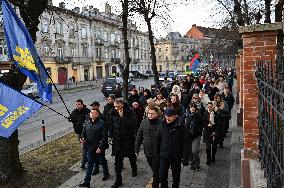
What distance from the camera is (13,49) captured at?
5.84 metres

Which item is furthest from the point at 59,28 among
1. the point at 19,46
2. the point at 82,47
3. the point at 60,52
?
the point at 19,46

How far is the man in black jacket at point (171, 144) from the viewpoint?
621 centimetres

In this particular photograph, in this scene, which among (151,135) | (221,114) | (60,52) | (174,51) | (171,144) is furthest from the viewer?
(174,51)

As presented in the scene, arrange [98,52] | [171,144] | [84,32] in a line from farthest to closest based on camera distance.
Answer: [98,52]
[84,32]
[171,144]

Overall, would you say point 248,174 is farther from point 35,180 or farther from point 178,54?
point 178,54

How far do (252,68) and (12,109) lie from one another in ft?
13.4

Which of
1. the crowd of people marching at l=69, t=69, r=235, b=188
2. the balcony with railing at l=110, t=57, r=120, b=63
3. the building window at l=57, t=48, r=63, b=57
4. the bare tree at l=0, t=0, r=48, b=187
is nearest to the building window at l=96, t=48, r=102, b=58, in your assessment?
the balcony with railing at l=110, t=57, r=120, b=63

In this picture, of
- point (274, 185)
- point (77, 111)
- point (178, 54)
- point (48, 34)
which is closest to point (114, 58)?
point (48, 34)

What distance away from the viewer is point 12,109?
5.73 m

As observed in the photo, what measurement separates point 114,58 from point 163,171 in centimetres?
6687

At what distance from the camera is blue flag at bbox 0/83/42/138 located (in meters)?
5.61

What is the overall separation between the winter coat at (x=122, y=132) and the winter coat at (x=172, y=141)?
121 cm

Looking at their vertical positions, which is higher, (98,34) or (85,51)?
(98,34)

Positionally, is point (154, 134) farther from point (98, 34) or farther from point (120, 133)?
point (98, 34)
